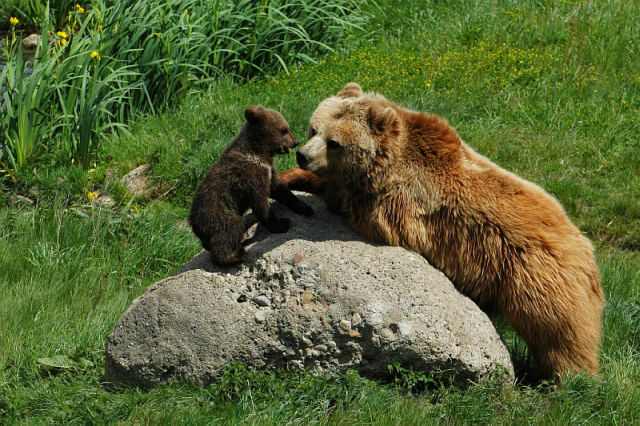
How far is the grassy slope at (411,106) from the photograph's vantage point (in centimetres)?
457

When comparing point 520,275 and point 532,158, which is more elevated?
point 520,275

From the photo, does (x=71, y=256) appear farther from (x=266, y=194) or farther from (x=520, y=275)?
(x=520, y=275)

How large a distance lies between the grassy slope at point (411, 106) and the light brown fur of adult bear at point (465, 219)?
0.46 metres

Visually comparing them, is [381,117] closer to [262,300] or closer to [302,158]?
[302,158]

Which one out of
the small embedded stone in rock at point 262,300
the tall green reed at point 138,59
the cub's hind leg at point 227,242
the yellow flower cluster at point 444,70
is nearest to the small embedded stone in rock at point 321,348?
the small embedded stone in rock at point 262,300

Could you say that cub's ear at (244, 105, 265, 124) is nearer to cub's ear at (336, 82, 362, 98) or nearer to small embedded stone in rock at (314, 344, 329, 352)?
cub's ear at (336, 82, 362, 98)

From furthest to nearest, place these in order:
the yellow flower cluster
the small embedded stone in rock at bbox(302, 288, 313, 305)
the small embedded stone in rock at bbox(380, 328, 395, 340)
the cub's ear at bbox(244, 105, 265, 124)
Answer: the yellow flower cluster
the cub's ear at bbox(244, 105, 265, 124)
the small embedded stone in rock at bbox(302, 288, 313, 305)
the small embedded stone in rock at bbox(380, 328, 395, 340)

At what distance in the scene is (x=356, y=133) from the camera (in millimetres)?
4836

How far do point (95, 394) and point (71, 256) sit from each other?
2.23m

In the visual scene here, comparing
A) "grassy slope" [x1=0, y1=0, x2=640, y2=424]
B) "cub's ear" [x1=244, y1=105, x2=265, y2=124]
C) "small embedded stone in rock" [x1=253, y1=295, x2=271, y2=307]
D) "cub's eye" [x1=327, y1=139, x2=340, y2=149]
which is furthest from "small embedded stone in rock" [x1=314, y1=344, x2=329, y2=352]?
"cub's ear" [x1=244, y1=105, x2=265, y2=124]

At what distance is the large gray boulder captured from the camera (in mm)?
4602

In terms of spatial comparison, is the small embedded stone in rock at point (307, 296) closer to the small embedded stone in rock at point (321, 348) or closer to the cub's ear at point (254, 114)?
the small embedded stone in rock at point (321, 348)

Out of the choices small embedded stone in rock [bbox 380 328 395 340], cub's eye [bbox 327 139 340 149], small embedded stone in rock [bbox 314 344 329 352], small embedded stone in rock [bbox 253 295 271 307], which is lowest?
small embedded stone in rock [bbox 314 344 329 352]

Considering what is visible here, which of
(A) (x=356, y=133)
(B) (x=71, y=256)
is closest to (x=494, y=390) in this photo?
(A) (x=356, y=133)
